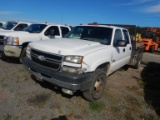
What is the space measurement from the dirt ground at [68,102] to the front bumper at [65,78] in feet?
1.95

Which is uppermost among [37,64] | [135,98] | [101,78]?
[37,64]

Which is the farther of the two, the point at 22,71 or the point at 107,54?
the point at 22,71

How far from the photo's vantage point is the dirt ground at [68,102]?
4035mm

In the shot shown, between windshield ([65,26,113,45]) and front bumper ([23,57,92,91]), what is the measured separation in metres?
1.60

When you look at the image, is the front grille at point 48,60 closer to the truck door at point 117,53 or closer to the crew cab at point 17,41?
the truck door at point 117,53

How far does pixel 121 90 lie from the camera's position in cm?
585

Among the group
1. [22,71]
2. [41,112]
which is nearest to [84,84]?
[41,112]

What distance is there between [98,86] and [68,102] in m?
0.86

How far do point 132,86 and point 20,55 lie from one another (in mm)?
4385

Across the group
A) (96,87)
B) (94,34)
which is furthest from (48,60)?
(94,34)

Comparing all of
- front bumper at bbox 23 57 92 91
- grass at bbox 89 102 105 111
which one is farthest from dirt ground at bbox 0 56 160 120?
front bumper at bbox 23 57 92 91

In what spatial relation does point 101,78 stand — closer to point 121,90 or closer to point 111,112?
point 111,112

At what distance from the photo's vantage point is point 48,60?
4.30m

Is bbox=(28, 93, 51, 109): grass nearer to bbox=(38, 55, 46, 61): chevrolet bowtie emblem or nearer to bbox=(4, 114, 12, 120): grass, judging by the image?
bbox=(4, 114, 12, 120): grass
